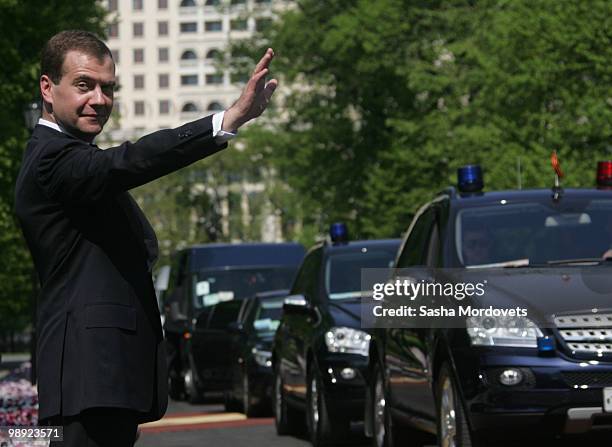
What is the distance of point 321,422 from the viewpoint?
14.6m

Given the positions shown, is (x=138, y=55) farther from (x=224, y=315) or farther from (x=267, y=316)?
(x=267, y=316)

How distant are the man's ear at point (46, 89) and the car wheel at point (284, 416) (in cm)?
1177

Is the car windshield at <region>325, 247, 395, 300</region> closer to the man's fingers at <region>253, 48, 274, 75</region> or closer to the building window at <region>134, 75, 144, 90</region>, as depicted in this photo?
the man's fingers at <region>253, 48, 274, 75</region>

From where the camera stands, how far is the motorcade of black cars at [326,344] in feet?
47.8

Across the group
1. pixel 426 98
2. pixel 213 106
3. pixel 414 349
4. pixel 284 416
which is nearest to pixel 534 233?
pixel 414 349

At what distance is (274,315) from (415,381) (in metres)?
10.2

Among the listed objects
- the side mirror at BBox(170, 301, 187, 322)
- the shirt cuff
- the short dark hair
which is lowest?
the side mirror at BBox(170, 301, 187, 322)

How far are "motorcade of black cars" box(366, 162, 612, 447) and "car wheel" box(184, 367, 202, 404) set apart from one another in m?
14.1

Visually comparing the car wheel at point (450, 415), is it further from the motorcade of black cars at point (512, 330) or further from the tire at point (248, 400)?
the tire at point (248, 400)

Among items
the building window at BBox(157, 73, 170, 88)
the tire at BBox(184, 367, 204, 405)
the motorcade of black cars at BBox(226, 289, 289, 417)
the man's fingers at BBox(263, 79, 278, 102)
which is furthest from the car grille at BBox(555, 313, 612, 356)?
the building window at BBox(157, 73, 170, 88)

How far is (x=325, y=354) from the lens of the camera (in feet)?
48.6

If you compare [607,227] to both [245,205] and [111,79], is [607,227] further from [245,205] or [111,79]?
[245,205]

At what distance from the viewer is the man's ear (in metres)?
5.04

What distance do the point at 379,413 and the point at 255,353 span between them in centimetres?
802
